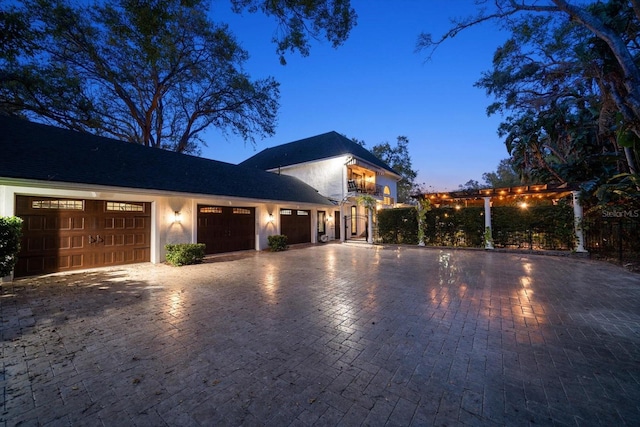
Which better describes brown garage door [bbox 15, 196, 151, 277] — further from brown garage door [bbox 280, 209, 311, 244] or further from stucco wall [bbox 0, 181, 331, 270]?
brown garage door [bbox 280, 209, 311, 244]

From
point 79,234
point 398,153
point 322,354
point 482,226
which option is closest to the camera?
point 322,354

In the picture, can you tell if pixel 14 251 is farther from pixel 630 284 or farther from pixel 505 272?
pixel 630 284

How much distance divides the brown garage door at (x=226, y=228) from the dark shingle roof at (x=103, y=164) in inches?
46.5

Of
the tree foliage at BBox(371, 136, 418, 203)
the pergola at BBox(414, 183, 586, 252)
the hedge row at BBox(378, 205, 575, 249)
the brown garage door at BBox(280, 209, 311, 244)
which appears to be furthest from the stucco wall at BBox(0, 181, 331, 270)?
the tree foliage at BBox(371, 136, 418, 203)

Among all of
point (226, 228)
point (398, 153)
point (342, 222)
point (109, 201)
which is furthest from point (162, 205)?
point (398, 153)

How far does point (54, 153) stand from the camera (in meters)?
8.40

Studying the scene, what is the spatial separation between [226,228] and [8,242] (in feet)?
23.6

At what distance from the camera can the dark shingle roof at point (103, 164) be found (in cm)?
751

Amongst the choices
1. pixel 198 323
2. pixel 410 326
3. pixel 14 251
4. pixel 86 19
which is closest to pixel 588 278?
pixel 410 326

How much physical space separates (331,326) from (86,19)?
1908cm

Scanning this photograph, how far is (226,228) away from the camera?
12.9m

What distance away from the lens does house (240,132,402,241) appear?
64.7 feet

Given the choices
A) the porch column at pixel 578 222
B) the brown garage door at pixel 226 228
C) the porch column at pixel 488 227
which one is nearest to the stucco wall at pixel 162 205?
the brown garage door at pixel 226 228

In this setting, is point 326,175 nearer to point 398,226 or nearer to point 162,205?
point 398,226
